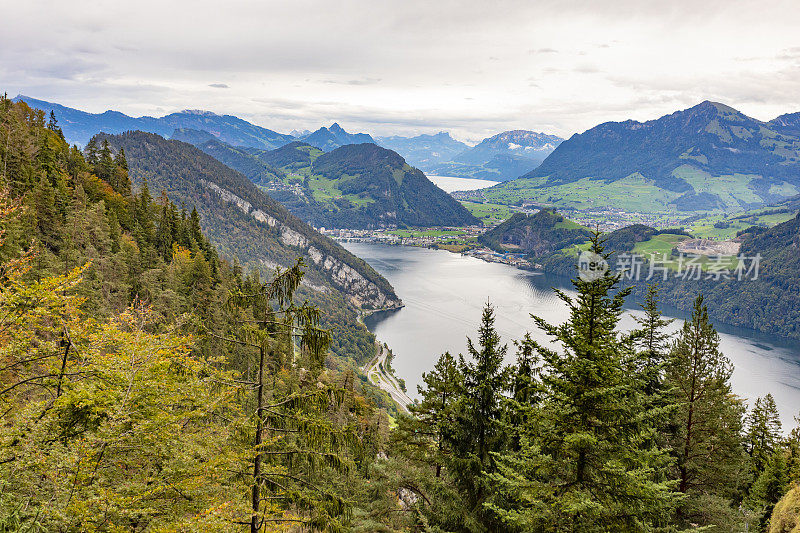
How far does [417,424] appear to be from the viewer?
1431 centimetres

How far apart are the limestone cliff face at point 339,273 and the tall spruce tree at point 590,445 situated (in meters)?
137

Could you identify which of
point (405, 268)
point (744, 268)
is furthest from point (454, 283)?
point (744, 268)

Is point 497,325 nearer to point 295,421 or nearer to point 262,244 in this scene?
point 295,421

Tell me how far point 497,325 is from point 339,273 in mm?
91777

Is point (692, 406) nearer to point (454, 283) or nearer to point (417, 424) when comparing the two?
point (417, 424)

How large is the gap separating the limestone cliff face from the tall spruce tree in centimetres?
13736

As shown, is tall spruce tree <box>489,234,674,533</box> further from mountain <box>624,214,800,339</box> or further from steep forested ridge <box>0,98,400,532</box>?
mountain <box>624,214,800,339</box>

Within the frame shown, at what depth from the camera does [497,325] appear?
102m

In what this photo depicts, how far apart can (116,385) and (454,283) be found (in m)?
A: 155

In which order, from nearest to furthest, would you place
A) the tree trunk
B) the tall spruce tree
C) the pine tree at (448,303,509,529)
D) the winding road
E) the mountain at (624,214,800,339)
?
the tree trunk
the tall spruce tree
the pine tree at (448,303,509,529)
the winding road
the mountain at (624,214,800,339)

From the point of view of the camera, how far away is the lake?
3322 inches

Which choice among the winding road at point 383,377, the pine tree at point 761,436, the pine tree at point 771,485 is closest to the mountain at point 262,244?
the winding road at point 383,377

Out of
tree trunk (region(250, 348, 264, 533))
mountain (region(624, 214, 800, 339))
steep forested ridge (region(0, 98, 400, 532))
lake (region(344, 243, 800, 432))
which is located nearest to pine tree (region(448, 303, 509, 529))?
steep forested ridge (region(0, 98, 400, 532))

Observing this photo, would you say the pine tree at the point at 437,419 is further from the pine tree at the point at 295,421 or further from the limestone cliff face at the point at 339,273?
the limestone cliff face at the point at 339,273
